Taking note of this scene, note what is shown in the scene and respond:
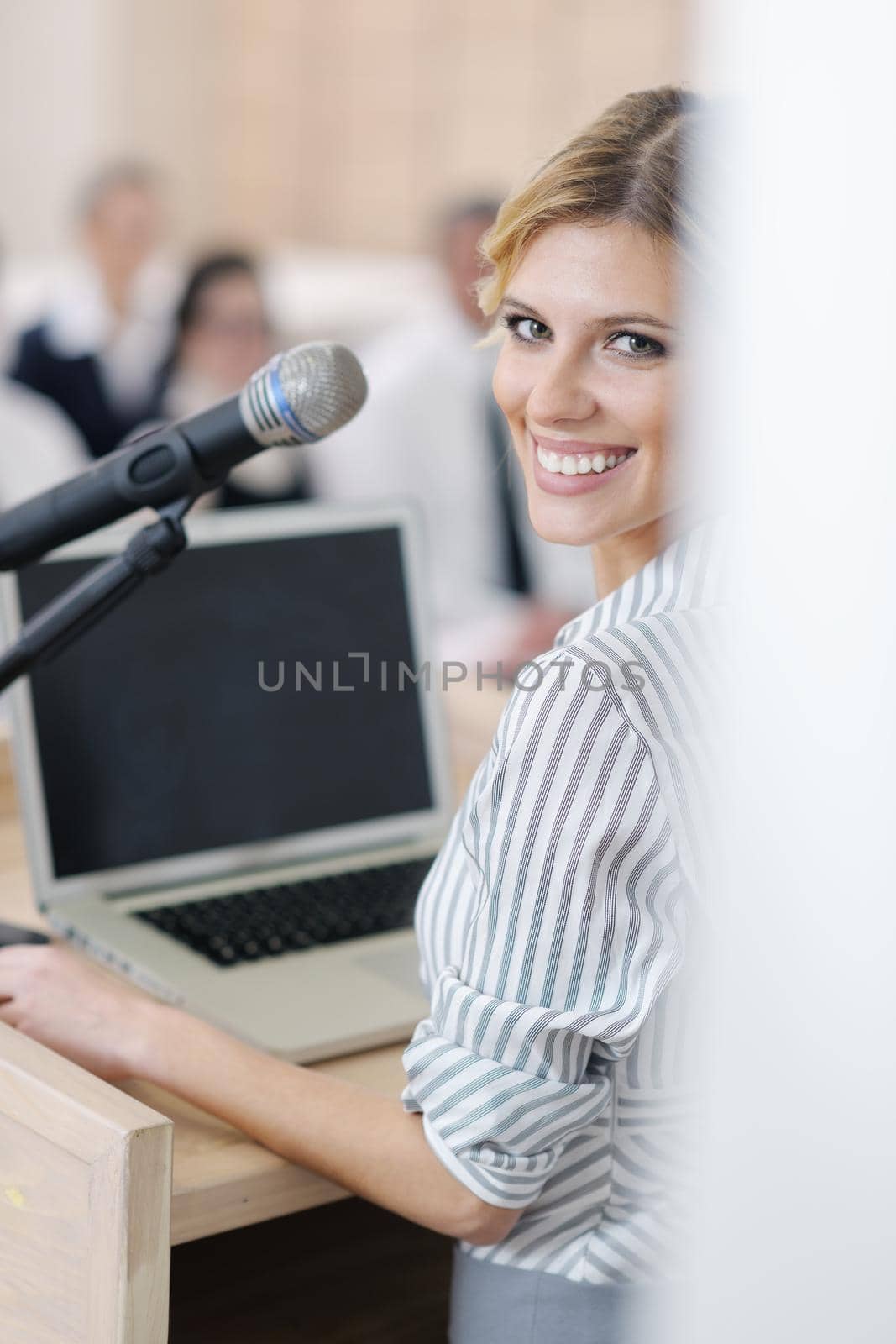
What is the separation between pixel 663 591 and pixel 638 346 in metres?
0.13

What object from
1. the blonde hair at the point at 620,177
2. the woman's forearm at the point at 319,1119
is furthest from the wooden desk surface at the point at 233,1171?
the blonde hair at the point at 620,177

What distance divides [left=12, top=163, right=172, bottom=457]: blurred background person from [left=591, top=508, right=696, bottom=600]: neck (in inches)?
116

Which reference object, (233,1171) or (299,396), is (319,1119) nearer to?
(233,1171)

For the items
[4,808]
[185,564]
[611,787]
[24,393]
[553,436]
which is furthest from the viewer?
[24,393]

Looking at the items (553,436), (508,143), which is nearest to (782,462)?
(553,436)

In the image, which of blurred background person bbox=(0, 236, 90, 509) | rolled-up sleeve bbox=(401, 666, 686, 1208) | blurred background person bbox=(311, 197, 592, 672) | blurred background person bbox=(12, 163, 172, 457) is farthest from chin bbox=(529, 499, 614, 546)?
blurred background person bbox=(12, 163, 172, 457)

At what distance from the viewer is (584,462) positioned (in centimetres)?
82

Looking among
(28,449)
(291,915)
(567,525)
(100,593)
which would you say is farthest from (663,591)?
(28,449)

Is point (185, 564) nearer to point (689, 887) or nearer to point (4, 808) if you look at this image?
point (4, 808)

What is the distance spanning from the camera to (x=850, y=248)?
31 centimetres

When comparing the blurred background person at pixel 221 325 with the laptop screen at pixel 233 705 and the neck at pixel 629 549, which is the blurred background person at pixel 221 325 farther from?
the neck at pixel 629 549

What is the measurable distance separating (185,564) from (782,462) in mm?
883

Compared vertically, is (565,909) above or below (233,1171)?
above

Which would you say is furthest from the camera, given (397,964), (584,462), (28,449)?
(28,449)
